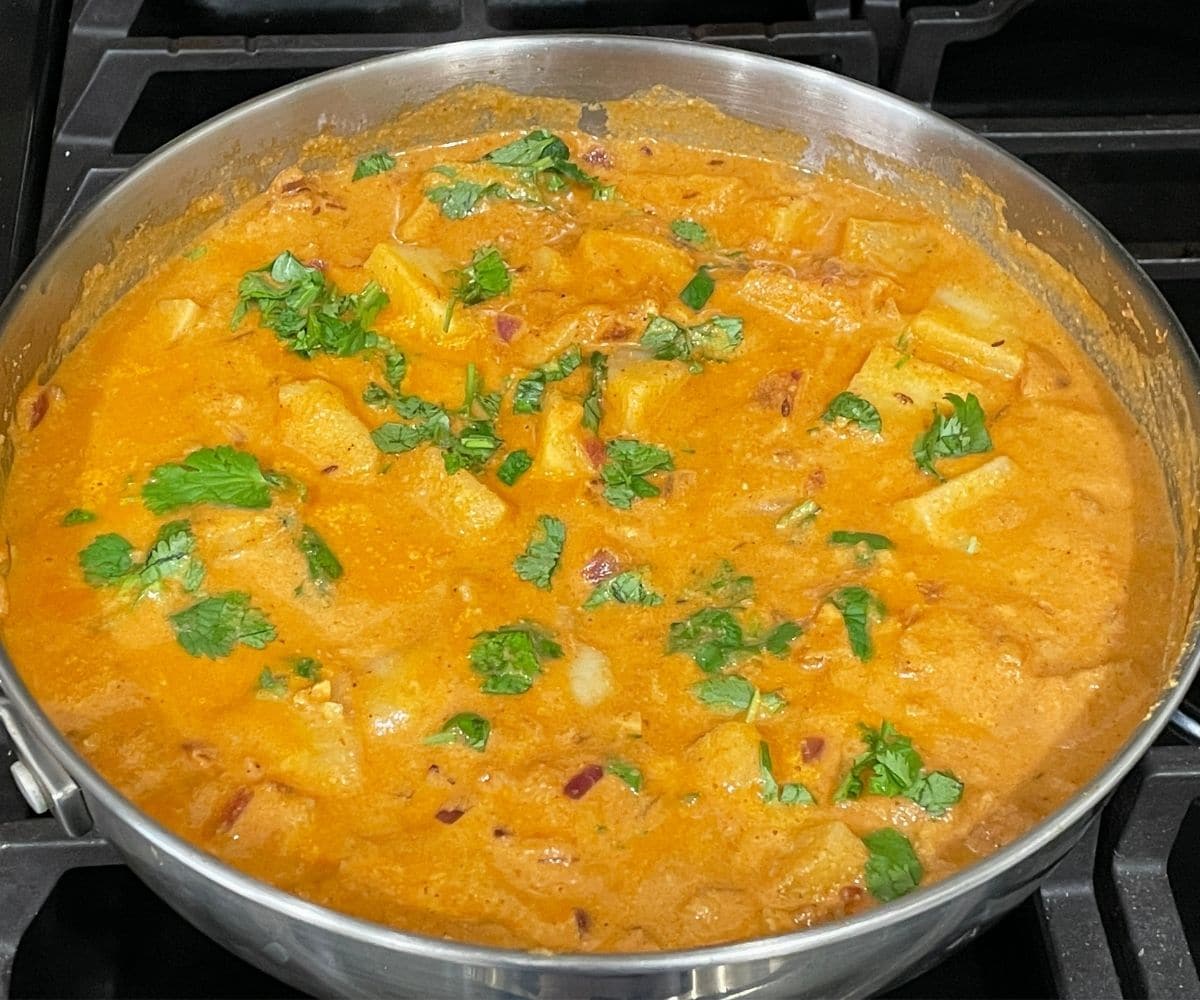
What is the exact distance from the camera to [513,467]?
8.23 ft

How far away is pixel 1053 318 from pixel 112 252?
1.83 metres

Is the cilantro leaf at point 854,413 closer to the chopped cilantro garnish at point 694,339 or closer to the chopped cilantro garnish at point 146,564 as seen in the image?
the chopped cilantro garnish at point 694,339

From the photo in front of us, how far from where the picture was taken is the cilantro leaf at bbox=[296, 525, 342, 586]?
232 cm

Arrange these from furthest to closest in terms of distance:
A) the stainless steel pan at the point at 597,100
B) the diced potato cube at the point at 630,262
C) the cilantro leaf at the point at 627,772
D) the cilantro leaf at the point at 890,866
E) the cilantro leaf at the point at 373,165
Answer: the cilantro leaf at the point at 373,165 < the diced potato cube at the point at 630,262 < the cilantro leaf at the point at 627,772 < the cilantro leaf at the point at 890,866 < the stainless steel pan at the point at 597,100

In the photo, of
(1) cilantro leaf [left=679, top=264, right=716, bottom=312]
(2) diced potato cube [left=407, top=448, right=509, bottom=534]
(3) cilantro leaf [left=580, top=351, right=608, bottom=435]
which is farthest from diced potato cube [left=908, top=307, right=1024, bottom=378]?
(2) diced potato cube [left=407, top=448, right=509, bottom=534]

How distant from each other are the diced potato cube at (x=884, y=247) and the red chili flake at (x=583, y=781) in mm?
1306

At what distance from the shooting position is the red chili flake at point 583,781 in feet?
6.80

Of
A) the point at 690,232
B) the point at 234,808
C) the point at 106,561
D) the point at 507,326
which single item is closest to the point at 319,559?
the point at 106,561

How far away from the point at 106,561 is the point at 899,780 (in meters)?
1.28

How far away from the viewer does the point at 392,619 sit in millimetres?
2293

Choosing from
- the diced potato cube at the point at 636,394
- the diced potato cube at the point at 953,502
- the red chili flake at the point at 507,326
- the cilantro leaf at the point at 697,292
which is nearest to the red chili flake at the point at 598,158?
the cilantro leaf at the point at 697,292

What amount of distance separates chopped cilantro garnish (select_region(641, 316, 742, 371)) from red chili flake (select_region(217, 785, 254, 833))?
1.12m

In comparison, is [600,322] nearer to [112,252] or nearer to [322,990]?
[112,252]

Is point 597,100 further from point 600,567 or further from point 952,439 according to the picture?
point 600,567
